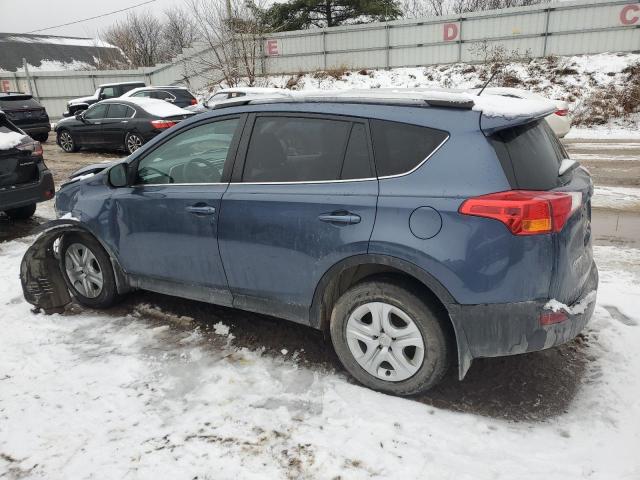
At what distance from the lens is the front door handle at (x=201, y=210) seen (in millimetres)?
3365

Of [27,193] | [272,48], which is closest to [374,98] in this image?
[27,193]

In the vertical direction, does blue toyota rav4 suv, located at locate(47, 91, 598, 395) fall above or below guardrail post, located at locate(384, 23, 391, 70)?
below

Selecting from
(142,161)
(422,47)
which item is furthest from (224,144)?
(422,47)

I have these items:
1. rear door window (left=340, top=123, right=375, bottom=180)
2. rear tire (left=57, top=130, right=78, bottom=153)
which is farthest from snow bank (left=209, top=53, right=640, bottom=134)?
rear door window (left=340, top=123, right=375, bottom=180)

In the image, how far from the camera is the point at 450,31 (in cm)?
2356

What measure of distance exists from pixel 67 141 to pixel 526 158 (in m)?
15.1

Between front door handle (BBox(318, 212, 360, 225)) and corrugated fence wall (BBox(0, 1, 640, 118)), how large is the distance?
76.2 feet

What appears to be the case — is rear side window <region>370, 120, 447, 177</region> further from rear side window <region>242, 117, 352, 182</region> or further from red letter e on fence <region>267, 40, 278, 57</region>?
red letter e on fence <region>267, 40, 278, 57</region>

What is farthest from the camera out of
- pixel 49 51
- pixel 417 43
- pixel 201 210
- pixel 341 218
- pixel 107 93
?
pixel 49 51

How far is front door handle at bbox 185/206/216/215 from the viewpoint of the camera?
3365 mm

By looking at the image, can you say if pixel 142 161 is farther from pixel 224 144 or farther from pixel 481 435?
pixel 481 435

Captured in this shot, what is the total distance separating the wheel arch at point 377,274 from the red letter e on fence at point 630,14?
2334 cm

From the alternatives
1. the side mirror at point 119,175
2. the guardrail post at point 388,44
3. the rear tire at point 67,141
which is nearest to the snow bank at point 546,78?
the guardrail post at point 388,44

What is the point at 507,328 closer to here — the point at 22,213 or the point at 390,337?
the point at 390,337
